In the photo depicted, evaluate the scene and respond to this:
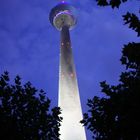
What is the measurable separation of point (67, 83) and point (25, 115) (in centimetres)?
4965

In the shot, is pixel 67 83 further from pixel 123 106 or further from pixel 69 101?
pixel 123 106

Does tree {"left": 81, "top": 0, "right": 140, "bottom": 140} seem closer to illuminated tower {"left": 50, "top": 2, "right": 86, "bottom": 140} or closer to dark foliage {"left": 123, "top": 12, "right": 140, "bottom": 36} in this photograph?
dark foliage {"left": 123, "top": 12, "right": 140, "bottom": 36}

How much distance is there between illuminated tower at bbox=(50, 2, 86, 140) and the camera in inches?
2452

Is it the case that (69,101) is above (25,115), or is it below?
above

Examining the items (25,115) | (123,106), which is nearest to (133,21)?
(123,106)

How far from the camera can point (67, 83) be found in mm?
68188

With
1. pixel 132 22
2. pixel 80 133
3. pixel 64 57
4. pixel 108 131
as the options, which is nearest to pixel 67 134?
pixel 80 133

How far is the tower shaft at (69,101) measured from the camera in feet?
203

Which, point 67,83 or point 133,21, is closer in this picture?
point 133,21

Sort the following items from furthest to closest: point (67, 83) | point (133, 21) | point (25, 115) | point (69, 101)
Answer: point (67, 83), point (69, 101), point (25, 115), point (133, 21)

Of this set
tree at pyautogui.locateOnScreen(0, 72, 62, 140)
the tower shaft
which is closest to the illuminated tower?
the tower shaft

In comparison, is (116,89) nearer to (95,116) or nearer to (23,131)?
(95,116)

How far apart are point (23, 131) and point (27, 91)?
3062 millimetres

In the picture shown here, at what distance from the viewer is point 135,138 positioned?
13172 mm
